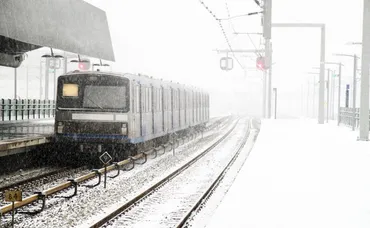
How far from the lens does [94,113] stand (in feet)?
53.3

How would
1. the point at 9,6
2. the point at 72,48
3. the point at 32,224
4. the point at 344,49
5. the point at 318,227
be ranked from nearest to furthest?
the point at 318,227 → the point at 32,224 → the point at 9,6 → the point at 72,48 → the point at 344,49

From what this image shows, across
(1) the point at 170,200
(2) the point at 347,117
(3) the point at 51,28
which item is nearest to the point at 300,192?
(1) the point at 170,200

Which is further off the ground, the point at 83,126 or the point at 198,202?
the point at 83,126

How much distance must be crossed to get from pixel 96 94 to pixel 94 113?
61cm

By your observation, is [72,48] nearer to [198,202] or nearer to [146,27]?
[198,202]

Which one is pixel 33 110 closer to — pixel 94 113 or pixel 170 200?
pixel 94 113

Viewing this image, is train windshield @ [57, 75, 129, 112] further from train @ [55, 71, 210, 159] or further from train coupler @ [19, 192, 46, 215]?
train coupler @ [19, 192, 46, 215]

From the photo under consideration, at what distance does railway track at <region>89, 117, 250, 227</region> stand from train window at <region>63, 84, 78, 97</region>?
150 inches

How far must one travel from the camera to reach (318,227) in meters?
7.82

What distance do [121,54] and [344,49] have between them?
3568 centimetres

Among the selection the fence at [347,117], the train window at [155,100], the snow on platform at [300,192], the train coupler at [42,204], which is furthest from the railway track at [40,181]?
the fence at [347,117]

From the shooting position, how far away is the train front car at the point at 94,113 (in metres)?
16.2

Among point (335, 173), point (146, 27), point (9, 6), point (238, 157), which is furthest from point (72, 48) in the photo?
point (146, 27)

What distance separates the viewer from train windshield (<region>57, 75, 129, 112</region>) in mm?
16344
